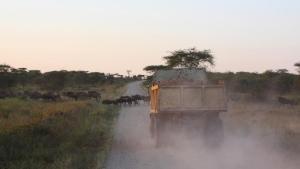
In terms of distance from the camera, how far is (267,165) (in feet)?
47.6

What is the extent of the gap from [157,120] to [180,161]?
3564 mm

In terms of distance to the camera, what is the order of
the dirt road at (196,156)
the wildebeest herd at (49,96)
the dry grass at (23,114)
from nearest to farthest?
the dirt road at (196,156) → the dry grass at (23,114) → the wildebeest herd at (49,96)

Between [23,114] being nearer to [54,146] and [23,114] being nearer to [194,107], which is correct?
[54,146]

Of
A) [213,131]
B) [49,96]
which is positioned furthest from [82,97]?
[213,131]

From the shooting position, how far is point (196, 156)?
16.8m

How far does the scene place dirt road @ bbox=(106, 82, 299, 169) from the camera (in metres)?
14.9

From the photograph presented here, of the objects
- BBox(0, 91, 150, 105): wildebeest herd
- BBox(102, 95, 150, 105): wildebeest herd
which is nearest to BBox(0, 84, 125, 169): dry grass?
BBox(102, 95, 150, 105): wildebeest herd

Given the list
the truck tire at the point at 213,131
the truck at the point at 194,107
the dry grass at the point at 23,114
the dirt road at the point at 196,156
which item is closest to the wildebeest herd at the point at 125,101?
the dry grass at the point at 23,114

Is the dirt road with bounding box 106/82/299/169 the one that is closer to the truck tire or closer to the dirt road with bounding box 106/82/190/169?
the dirt road with bounding box 106/82/190/169

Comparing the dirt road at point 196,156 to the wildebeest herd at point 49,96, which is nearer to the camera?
the dirt road at point 196,156

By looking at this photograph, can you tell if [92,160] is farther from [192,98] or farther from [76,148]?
[192,98]

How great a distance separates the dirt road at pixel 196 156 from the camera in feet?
49.0

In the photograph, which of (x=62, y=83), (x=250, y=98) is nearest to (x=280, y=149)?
(x=250, y=98)

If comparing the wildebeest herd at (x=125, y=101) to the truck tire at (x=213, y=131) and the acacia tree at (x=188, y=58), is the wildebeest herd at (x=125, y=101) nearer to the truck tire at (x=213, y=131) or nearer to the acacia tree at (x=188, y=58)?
the acacia tree at (x=188, y=58)
